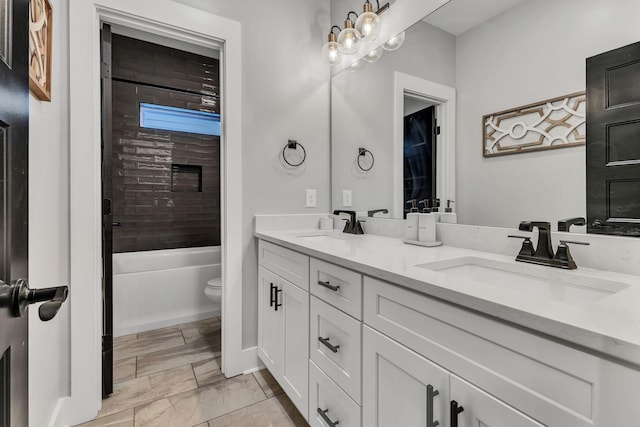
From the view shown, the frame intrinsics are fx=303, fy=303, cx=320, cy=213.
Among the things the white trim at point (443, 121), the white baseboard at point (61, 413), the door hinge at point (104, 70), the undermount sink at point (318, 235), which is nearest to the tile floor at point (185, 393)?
the white baseboard at point (61, 413)

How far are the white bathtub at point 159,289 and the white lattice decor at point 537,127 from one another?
8.34 feet

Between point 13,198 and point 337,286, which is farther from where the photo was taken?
point 337,286

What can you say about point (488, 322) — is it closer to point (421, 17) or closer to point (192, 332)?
point (421, 17)

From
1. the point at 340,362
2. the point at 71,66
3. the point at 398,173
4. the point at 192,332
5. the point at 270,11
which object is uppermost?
the point at 270,11

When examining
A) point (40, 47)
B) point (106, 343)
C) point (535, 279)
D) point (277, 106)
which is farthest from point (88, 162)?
point (535, 279)

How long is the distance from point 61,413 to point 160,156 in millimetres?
2263

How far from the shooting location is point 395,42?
1.69 m

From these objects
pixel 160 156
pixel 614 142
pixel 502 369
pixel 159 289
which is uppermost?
pixel 160 156

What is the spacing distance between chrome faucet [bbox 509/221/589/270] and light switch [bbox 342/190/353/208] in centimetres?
112

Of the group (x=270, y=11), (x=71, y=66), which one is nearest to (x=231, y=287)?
(x=71, y=66)

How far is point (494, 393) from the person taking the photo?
0.62 metres

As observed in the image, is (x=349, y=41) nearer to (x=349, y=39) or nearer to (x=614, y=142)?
(x=349, y=39)

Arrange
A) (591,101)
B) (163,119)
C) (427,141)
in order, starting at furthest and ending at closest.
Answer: (163,119)
(427,141)
(591,101)

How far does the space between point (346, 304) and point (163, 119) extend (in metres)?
2.91
